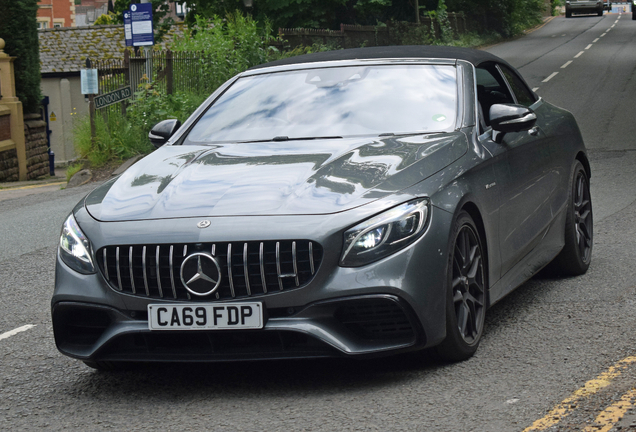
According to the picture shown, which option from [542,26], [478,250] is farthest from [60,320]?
[542,26]

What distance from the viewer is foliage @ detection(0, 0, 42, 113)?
23984mm

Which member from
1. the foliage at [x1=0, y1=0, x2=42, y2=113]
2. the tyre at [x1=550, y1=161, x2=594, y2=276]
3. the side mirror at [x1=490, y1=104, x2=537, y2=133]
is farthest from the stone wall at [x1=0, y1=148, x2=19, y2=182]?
the side mirror at [x1=490, y1=104, x2=537, y2=133]

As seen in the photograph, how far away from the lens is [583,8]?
219 feet

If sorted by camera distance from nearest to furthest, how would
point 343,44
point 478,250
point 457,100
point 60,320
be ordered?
point 60,320 < point 478,250 < point 457,100 < point 343,44

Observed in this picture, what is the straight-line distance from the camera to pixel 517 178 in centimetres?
516

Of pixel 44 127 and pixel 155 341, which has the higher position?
pixel 155 341

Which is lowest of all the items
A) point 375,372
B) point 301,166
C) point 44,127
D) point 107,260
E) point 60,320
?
point 44,127

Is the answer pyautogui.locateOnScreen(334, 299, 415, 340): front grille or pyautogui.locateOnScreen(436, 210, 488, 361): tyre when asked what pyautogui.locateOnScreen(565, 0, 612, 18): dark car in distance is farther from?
pyautogui.locateOnScreen(334, 299, 415, 340): front grille

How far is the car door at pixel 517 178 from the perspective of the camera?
4.96m

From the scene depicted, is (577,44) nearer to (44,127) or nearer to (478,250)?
(44,127)

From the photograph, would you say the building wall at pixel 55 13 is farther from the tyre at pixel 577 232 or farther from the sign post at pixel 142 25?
the tyre at pixel 577 232

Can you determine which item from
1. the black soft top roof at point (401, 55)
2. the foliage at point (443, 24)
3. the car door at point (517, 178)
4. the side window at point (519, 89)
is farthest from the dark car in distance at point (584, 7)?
the black soft top roof at point (401, 55)

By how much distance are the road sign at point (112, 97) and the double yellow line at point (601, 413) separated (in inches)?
580

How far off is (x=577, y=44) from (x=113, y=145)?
29728 millimetres
